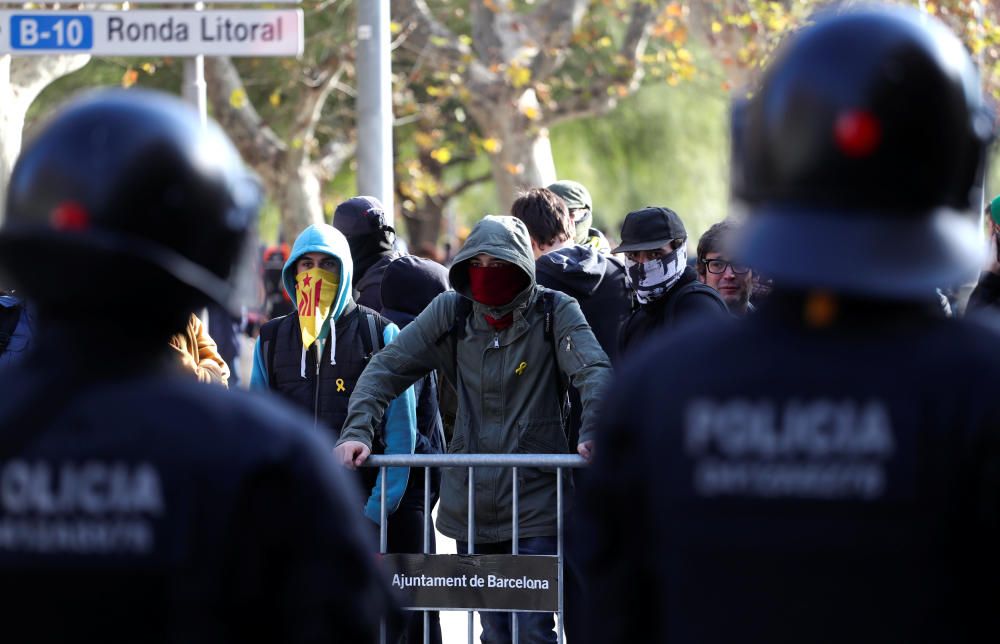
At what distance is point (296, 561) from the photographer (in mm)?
1995

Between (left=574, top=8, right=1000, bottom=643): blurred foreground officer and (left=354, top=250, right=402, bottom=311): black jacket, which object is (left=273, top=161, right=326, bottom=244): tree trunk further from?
(left=574, top=8, right=1000, bottom=643): blurred foreground officer

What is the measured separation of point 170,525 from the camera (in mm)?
1977

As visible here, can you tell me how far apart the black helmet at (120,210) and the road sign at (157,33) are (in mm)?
6742

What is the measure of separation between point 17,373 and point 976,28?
14172 mm

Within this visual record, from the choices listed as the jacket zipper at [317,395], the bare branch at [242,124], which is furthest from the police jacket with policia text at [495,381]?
the bare branch at [242,124]

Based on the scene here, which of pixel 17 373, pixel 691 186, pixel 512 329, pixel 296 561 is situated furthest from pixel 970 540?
pixel 691 186

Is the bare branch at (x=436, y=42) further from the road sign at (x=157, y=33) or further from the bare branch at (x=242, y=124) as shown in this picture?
the road sign at (x=157, y=33)

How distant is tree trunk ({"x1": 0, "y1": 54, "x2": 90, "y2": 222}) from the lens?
37.5ft

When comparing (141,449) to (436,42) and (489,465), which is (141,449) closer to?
(489,465)

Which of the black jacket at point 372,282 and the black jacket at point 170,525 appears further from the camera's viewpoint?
the black jacket at point 372,282

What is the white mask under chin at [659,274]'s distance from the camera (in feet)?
19.3

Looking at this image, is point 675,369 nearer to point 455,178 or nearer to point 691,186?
point 691,186

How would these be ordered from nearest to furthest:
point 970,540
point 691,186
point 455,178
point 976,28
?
1. point 970,540
2. point 976,28
3. point 691,186
4. point 455,178

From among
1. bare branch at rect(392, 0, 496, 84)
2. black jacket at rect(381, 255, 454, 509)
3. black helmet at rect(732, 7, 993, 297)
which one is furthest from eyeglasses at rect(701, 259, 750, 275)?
bare branch at rect(392, 0, 496, 84)
